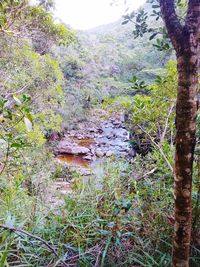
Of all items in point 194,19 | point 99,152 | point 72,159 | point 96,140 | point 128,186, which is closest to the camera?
point 194,19

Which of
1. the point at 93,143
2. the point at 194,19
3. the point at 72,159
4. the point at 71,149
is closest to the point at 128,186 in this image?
the point at 194,19

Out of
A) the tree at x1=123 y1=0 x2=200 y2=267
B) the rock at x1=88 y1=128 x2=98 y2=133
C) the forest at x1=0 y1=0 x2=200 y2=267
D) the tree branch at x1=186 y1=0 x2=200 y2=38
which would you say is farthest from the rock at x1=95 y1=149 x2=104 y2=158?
the tree branch at x1=186 y1=0 x2=200 y2=38

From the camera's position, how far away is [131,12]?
1.35 meters

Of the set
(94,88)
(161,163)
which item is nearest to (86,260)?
(161,163)

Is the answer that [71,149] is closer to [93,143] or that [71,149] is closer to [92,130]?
[93,143]

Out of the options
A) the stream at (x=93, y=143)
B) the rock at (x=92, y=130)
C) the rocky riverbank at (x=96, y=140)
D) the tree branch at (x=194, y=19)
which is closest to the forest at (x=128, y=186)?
the tree branch at (x=194, y=19)

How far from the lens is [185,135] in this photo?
81 centimetres

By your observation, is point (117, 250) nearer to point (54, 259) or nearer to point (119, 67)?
point (54, 259)

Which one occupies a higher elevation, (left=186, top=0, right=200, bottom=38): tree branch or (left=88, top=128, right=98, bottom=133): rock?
(left=88, top=128, right=98, bottom=133): rock

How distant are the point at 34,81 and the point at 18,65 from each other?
51 cm

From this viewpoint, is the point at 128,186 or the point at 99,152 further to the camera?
the point at 99,152

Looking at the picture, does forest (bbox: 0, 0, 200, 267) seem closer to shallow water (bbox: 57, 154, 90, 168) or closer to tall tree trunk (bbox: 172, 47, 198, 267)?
tall tree trunk (bbox: 172, 47, 198, 267)

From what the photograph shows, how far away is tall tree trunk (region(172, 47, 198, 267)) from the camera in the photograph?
0.79m

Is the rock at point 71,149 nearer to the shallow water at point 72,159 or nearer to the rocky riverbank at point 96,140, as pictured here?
the rocky riverbank at point 96,140
